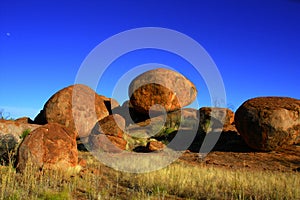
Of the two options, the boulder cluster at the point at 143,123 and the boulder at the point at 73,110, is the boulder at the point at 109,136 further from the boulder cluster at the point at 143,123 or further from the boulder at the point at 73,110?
the boulder at the point at 73,110

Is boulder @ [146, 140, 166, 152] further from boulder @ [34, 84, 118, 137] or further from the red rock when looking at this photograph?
boulder @ [34, 84, 118, 137]

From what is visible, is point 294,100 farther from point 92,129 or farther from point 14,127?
point 14,127

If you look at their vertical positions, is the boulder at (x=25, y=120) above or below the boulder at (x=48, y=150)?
above

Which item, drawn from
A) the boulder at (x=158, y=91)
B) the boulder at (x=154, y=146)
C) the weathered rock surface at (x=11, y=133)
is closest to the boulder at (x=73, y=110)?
the weathered rock surface at (x=11, y=133)

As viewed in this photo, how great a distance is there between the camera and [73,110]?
1694 cm

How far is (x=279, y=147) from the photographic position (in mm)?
14578

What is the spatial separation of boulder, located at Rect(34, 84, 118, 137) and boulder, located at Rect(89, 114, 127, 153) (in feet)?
2.11

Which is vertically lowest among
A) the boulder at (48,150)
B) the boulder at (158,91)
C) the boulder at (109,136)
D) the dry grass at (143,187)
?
the dry grass at (143,187)

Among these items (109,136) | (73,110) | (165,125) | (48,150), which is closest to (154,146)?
(109,136)

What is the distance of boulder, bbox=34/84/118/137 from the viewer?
55.5 ft

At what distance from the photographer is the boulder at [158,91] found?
19891 mm

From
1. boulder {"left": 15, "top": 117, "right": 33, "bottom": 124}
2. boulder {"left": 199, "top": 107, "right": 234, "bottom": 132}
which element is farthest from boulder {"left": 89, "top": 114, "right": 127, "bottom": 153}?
boulder {"left": 199, "top": 107, "right": 234, "bottom": 132}

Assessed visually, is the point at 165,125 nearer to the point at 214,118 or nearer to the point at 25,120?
the point at 214,118

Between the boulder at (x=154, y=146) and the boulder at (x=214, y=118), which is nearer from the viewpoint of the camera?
the boulder at (x=154, y=146)
